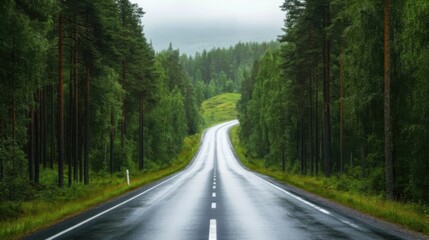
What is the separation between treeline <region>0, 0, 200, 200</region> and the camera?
15820 millimetres

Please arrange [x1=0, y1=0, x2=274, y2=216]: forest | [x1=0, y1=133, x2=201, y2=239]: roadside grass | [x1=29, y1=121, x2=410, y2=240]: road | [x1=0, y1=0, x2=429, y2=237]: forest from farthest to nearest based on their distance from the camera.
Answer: [x1=0, y1=0, x2=429, y2=237]: forest, [x1=0, y1=0, x2=274, y2=216]: forest, [x1=0, y1=133, x2=201, y2=239]: roadside grass, [x1=29, y1=121, x2=410, y2=240]: road

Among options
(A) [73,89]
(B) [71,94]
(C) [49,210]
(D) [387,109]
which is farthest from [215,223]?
(A) [73,89]

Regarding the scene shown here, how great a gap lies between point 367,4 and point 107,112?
24.3 meters

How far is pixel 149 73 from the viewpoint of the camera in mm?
54344

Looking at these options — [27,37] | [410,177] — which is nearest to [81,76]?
[27,37]

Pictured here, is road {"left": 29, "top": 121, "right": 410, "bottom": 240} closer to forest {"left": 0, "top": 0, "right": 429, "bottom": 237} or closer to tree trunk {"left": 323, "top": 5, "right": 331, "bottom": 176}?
forest {"left": 0, "top": 0, "right": 429, "bottom": 237}

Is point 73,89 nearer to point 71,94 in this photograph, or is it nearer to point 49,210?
point 71,94

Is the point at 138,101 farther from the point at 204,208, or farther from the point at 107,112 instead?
the point at 204,208

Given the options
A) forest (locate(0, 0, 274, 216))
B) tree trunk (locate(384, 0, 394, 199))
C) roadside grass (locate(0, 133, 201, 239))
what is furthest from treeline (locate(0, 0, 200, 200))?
tree trunk (locate(384, 0, 394, 199))

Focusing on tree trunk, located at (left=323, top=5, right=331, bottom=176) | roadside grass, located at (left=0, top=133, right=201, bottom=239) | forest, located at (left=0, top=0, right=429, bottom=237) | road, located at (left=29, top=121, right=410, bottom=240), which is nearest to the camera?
road, located at (left=29, top=121, right=410, bottom=240)

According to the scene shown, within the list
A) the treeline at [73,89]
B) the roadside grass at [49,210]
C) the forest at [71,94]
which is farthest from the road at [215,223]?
the treeline at [73,89]

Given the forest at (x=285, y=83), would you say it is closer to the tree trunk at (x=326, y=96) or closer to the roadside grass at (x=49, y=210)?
the tree trunk at (x=326, y=96)

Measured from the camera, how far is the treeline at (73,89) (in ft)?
51.9

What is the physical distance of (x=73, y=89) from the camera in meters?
37.9
